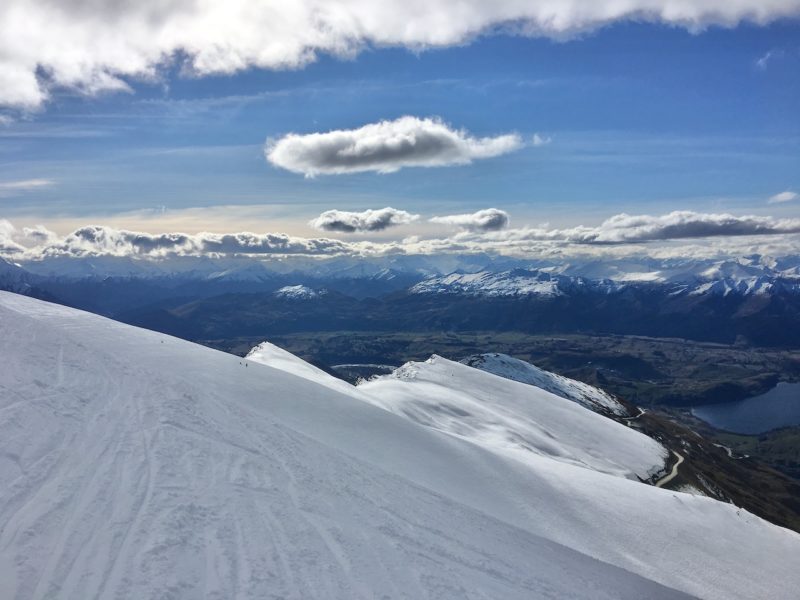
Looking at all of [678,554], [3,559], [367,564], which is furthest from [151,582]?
[678,554]

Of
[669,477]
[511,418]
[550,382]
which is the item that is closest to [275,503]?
[511,418]

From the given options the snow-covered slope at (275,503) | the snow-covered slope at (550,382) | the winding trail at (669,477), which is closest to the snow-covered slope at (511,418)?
the winding trail at (669,477)

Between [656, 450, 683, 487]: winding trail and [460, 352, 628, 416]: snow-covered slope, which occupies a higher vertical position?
[460, 352, 628, 416]: snow-covered slope

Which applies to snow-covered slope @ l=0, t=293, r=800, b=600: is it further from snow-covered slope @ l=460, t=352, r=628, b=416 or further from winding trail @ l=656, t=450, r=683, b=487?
snow-covered slope @ l=460, t=352, r=628, b=416

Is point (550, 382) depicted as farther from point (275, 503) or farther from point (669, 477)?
point (275, 503)

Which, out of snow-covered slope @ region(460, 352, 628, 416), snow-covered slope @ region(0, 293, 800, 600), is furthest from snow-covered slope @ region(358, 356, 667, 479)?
snow-covered slope @ region(460, 352, 628, 416)

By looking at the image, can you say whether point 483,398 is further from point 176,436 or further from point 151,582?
point 151,582

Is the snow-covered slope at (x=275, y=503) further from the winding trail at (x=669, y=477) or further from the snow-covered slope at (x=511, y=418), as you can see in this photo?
the winding trail at (x=669, y=477)
